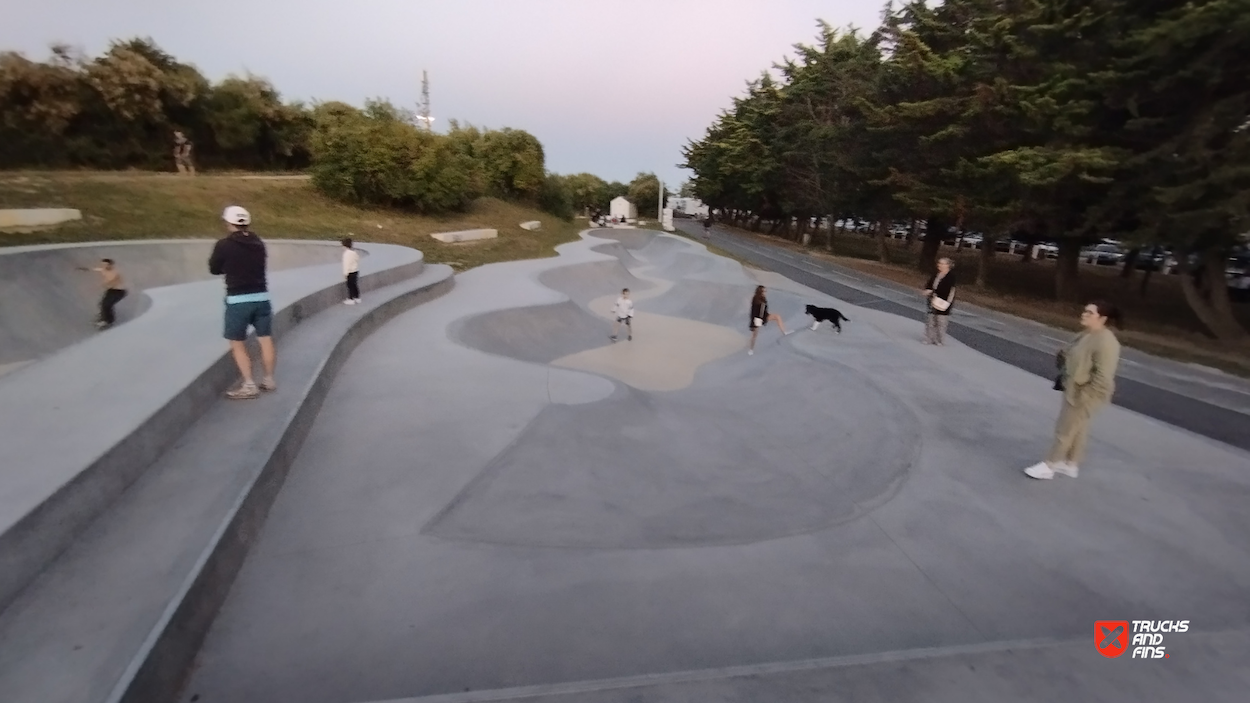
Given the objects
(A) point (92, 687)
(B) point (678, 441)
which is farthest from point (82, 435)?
(B) point (678, 441)

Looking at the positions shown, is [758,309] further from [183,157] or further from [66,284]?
[183,157]

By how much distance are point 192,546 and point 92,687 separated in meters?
1.04

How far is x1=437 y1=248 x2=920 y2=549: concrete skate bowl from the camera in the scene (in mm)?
4867

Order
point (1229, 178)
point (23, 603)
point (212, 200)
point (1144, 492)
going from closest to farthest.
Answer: point (23, 603) → point (1144, 492) → point (1229, 178) → point (212, 200)

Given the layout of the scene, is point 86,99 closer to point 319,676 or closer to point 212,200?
point 212,200

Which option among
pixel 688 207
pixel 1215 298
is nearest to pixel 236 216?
pixel 1215 298

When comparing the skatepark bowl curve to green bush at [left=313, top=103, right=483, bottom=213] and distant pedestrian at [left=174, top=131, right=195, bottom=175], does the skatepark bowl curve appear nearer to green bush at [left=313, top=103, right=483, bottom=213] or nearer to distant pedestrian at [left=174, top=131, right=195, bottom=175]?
green bush at [left=313, top=103, right=483, bottom=213]

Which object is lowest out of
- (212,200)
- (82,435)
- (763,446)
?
(763,446)

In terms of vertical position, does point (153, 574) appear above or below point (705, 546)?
above

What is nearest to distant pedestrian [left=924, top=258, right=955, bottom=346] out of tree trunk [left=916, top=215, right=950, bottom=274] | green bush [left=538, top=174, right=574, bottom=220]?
tree trunk [left=916, top=215, right=950, bottom=274]

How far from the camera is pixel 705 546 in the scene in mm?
4594

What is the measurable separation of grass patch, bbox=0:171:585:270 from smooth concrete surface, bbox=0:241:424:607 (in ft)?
42.9

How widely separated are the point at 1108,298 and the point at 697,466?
94.3 ft

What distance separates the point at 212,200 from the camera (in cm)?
2352
